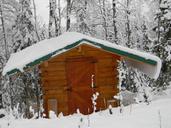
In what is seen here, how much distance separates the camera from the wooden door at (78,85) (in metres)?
16.0

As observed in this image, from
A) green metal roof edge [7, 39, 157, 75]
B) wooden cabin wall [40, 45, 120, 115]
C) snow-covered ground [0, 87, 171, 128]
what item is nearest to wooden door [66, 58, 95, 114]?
wooden cabin wall [40, 45, 120, 115]

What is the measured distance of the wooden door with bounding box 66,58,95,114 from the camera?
52.5 ft

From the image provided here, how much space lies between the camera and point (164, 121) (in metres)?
6.36

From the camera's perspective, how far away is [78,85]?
16031 millimetres

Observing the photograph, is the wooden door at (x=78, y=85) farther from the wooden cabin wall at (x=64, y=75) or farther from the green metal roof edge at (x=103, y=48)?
the green metal roof edge at (x=103, y=48)

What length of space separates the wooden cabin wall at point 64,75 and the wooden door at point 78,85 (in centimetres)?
18

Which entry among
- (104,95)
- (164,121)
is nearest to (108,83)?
(104,95)

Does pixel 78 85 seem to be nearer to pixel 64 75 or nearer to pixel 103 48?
pixel 64 75

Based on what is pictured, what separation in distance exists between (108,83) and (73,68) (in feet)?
5.19

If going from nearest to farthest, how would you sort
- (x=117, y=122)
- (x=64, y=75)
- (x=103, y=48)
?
(x=117, y=122), (x=103, y=48), (x=64, y=75)

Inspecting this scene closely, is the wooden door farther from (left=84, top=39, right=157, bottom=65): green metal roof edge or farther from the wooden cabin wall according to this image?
(left=84, top=39, right=157, bottom=65): green metal roof edge

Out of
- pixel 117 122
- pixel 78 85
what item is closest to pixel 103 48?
pixel 78 85

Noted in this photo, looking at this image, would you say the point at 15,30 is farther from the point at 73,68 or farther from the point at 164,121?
the point at 164,121

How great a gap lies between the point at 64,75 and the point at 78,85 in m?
0.69
